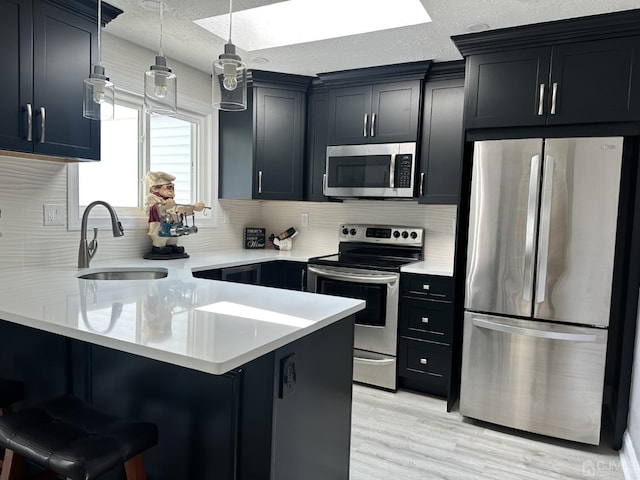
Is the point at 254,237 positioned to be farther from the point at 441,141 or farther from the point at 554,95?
the point at 554,95

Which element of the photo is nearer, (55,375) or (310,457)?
(310,457)

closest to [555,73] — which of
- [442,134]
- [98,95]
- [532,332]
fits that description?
[442,134]

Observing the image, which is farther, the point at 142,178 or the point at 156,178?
the point at 142,178

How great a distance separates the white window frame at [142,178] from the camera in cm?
270

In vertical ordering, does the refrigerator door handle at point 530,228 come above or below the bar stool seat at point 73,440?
above

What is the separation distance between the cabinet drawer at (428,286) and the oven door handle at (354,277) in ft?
0.28

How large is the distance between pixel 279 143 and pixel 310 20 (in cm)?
111

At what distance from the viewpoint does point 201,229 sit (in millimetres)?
Result: 3672

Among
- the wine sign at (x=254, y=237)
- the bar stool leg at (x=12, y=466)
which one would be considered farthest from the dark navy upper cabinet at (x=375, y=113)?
the bar stool leg at (x=12, y=466)

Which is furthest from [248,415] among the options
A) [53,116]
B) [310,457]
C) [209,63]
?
[209,63]

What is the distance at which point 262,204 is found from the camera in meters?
4.36

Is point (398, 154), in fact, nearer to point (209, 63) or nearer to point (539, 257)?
point (539, 257)

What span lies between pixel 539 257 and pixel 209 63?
8.84 ft

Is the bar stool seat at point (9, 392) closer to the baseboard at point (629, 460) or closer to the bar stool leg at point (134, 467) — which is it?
the bar stool leg at point (134, 467)
